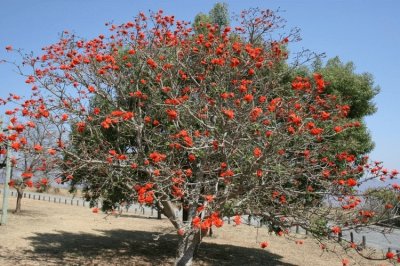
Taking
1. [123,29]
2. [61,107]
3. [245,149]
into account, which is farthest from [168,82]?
[245,149]

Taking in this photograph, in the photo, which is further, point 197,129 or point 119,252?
point 119,252

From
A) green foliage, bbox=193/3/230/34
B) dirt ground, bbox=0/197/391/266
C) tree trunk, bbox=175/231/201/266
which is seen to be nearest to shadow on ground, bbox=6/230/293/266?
dirt ground, bbox=0/197/391/266

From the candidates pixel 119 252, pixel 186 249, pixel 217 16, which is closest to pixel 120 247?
pixel 119 252

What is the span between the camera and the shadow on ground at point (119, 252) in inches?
507

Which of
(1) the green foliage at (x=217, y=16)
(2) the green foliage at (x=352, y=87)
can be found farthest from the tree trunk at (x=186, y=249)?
(1) the green foliage at (x=217, y=16)

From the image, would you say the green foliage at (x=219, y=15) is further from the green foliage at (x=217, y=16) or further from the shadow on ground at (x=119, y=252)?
the shadow on ground at (x=119, y=252)

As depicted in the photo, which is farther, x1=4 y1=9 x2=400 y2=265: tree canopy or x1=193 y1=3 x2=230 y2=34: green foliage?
x1=193 y1=3 x2=230 y2=34: green foliage

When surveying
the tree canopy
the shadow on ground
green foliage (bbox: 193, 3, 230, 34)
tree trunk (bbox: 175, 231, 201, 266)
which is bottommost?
the shadow on ground

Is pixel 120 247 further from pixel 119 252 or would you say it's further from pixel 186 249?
pixel 186 249

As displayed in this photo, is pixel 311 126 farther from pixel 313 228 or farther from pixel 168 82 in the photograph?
pixel 168 82

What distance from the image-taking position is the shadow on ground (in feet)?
42.2

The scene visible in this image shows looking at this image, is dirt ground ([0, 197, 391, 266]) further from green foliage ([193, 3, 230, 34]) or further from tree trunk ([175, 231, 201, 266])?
green foliage ([193, 3, 230, 34])

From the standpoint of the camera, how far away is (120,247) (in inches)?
634

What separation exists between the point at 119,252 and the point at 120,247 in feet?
4.08
